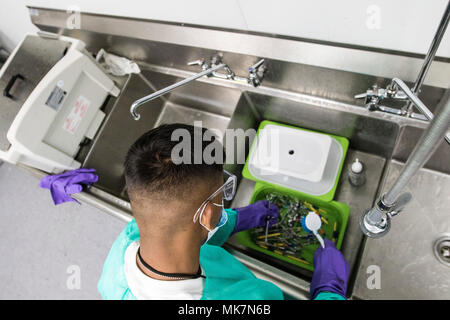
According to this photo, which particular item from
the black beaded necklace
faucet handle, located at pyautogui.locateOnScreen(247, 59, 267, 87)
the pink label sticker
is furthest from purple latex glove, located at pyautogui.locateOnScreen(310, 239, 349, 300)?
the pink label sticker

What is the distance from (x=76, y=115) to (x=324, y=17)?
113 cm

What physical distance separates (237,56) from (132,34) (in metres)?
0.55

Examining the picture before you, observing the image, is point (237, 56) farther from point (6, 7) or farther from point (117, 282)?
point (6, 7)

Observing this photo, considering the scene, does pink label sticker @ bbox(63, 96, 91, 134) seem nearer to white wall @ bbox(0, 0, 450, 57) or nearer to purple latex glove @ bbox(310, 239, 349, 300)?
white wall @ bbox(0, 0, 450, 57)

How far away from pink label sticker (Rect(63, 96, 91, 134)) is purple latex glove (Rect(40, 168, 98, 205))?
0.65 ft

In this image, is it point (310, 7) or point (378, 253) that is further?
point (378, 253)

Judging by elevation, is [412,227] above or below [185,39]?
below

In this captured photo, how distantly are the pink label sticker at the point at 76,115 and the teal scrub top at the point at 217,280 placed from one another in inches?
24.1

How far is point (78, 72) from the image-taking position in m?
1.34

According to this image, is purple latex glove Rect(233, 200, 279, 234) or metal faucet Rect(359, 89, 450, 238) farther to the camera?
purple latex glove Rect(233, 200, 279, 234)

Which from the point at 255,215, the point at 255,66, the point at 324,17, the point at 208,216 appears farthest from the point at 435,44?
the point at 255,215

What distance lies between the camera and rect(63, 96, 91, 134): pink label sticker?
4.45ft

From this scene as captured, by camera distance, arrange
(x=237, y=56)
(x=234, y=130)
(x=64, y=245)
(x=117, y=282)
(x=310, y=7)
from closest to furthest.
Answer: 1. (x=117, y=282)
2. (x=310, y=7)
3. (x=237, y=56)
4. (x=234, y=130)
5. (x=64, y=245)

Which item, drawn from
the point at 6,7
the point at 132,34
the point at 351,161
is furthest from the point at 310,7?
the point at 6,7
